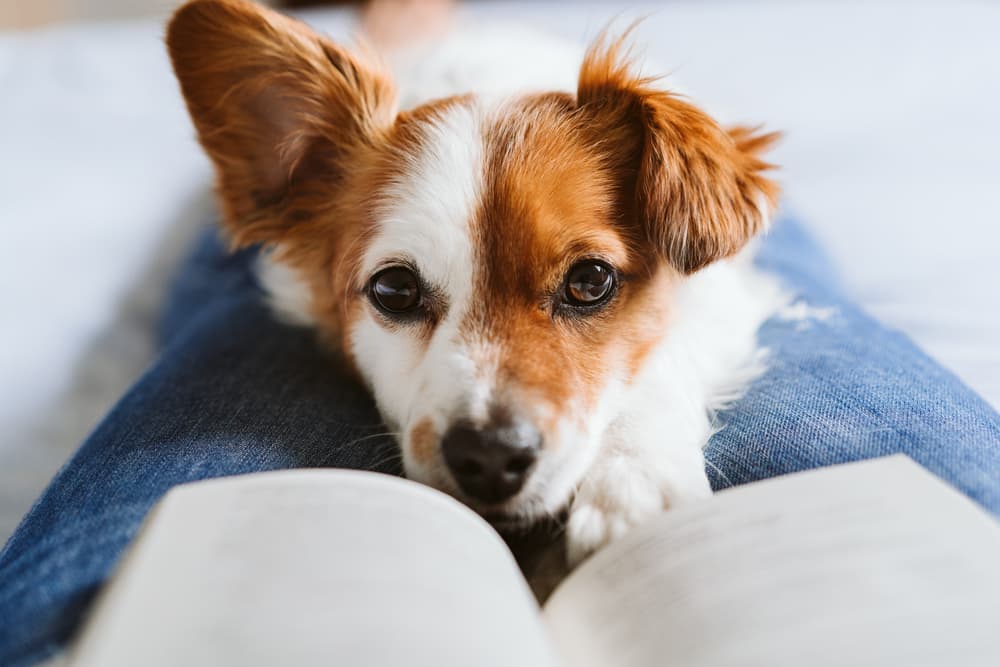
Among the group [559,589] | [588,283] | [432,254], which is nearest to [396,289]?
[432,254]

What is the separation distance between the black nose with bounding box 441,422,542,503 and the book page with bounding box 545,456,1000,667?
19cm

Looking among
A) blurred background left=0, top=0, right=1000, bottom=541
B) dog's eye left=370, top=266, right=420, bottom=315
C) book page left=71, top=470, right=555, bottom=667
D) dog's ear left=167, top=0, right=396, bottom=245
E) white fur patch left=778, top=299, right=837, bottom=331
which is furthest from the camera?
blurred background left=0, top=0, right=1000, bottom=541

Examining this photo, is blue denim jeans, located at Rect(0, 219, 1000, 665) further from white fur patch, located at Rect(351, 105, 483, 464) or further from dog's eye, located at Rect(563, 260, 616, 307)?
dog's eye, located at Rect(563, 260, 616, 307)

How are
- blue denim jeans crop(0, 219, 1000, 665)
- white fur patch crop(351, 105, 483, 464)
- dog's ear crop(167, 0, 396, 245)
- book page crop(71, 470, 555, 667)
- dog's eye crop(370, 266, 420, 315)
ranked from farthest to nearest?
dog's ear crop(167, 0, 396, 245) → dog's eye crop(370, 266, 420, 315) → white fur patch crop(351, 105, 483, 464) → blue denim jeans crop(0, 219, 1000, 665) → book page crop(71, 470, 555, 667)

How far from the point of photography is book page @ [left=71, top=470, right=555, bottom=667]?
2.94ft

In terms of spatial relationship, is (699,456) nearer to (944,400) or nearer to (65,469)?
(944,400)

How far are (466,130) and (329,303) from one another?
0.54 metres

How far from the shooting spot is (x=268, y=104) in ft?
5.71

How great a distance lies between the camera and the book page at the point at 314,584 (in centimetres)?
90

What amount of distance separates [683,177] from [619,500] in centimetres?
60

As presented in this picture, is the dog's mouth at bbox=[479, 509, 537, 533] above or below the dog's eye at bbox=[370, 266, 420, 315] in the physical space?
below

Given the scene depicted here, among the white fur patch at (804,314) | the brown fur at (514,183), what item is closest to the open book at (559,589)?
the brown fur at (514,183)

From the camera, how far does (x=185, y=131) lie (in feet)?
10.1

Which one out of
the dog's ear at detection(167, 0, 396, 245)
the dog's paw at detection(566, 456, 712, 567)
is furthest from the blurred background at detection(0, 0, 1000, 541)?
the dog's paw at detection(566, 456, 712, 567)
